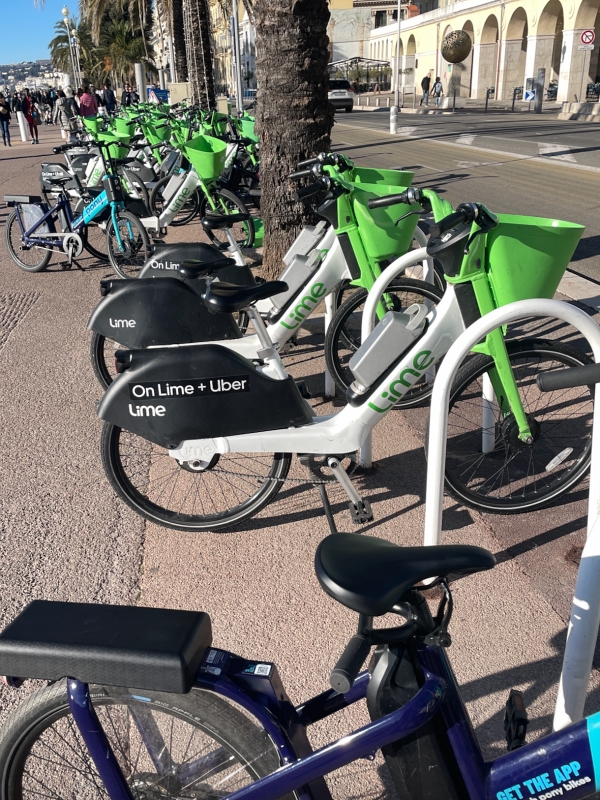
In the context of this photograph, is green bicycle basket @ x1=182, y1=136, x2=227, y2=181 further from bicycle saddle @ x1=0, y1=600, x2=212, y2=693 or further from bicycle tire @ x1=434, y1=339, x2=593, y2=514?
bicycle saddle @ x1=0, y1=600, x2=212, y2=693

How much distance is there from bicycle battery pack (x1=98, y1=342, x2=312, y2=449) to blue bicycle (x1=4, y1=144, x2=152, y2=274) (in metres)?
4.76

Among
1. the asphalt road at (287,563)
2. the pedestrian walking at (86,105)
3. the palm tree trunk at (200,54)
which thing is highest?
the palm tree trunk at (200,54)

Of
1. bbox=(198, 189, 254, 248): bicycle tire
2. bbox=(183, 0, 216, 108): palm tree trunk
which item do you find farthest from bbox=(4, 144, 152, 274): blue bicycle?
bbox=(183, 0, 216, 108): palm tree trunk

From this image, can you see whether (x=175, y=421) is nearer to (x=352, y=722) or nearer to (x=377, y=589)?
(x=352, y=722)

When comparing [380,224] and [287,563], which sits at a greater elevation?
[380,224]

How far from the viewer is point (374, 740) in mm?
1399

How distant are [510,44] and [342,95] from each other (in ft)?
45.3

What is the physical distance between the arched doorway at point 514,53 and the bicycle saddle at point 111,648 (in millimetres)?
51389

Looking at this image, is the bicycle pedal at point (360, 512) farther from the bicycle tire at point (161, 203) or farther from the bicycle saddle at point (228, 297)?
the bicycle tire at point (161, 203)

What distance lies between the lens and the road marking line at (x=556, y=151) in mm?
16303

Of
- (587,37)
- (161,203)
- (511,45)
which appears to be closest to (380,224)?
(161,203)

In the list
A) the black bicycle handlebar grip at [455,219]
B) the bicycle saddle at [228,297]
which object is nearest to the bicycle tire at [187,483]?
the bicycle saddle at [228,297]

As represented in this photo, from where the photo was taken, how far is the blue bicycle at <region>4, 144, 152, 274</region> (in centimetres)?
750

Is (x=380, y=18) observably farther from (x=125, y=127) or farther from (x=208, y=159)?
(x=208, y=159)
